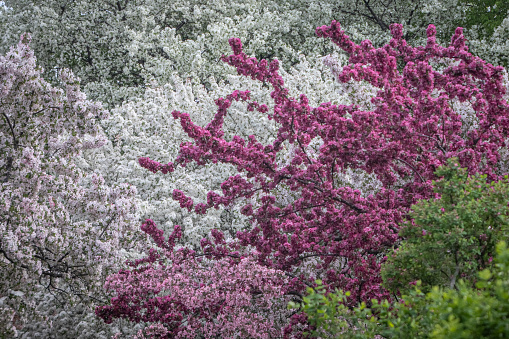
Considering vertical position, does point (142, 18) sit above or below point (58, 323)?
above

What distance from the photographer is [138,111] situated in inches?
521

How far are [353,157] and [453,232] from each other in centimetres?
256

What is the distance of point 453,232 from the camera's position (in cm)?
424

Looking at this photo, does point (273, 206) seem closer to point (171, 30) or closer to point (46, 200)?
point (46, 200)

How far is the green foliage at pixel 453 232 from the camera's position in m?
4.27

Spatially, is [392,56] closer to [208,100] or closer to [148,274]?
[148,274]

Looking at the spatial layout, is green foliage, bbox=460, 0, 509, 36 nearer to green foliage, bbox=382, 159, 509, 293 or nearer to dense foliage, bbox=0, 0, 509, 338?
dense foliage, bbox=0, 0, 509, 338

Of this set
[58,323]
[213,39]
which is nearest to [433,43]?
[58,323]

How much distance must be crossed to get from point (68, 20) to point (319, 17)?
416 inches

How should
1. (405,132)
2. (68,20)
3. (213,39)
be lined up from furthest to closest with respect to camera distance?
(68,20) → (213,39) → (405,132)

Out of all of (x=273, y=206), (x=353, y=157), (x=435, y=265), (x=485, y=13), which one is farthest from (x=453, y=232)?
(x=485, y=13)

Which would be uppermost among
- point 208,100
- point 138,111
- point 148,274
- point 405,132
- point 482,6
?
point 482,6

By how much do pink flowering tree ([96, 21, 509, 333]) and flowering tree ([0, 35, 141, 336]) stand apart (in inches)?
30.8

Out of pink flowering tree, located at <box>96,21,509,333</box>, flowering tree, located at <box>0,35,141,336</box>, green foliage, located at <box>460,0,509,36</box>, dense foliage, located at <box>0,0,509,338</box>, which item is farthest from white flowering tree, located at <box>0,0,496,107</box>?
pink flowering tree, located at <box>96,21,509,333</box>
